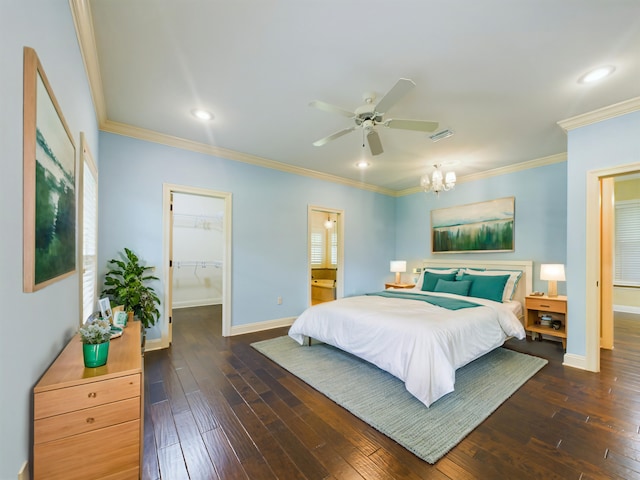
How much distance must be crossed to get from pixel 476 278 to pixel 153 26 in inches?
190

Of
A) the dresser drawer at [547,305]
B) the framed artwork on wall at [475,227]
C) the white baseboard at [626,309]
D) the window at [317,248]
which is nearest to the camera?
the dresser drawer at [547,305]

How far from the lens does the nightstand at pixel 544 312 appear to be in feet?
12.1

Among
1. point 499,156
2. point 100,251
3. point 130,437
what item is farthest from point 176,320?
point 499,156

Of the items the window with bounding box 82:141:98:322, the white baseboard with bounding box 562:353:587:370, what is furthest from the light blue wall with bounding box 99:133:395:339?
the white baseboard with bounding box 562:353:587:370

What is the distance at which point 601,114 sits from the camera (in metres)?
2.93

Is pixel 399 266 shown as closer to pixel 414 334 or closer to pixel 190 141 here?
pixel 414 334

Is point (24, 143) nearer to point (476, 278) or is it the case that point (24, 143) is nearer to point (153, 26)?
point (153, 26)

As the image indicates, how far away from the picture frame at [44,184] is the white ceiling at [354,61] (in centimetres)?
→ 101

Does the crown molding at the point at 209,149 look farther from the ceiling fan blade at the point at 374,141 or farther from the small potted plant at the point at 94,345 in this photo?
the small potted plant at the point at 94,345

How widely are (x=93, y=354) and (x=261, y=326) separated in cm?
322

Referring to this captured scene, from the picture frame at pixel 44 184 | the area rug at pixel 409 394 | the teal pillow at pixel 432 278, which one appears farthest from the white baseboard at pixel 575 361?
the picture frame at pixel 44 184

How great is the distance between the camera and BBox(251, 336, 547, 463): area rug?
1965 mm

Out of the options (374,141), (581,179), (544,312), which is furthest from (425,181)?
(544,312)

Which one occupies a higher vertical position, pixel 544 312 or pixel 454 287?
pixel 454 287
